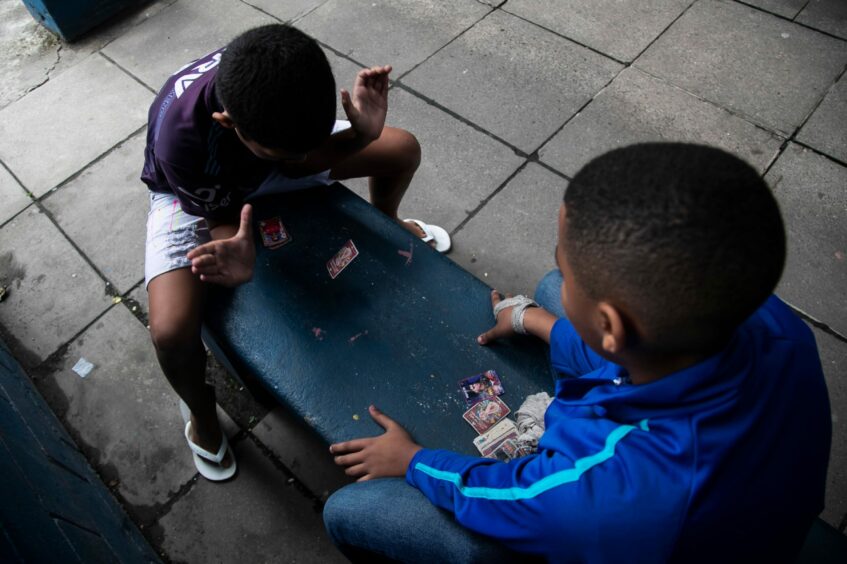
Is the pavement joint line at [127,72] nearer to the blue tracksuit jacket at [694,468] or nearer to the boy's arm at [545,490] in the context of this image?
the boy's arm at [545,490]

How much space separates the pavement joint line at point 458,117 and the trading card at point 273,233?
4.98ft

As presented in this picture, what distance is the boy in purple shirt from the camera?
1.58 meters

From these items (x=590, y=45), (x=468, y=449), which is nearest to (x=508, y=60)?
(x=590, y=45)

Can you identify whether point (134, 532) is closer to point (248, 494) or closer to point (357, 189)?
point (248, 494)

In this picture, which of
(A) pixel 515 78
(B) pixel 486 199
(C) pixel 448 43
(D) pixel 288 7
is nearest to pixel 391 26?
(C) pixel 448 43

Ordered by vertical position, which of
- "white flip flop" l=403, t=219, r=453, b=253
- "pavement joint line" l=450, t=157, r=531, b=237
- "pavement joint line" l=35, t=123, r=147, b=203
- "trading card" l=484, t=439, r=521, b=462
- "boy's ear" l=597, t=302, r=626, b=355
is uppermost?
"boy's ear" l=597, t=302, r=626, b=355

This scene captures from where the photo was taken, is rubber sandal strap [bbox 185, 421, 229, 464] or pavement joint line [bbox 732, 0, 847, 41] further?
pavement joint line [bbox 732, 0, 847, 41]

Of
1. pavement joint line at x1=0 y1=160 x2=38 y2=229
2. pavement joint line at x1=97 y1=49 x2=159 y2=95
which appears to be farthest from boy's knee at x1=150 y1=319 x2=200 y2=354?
pavement joint line at x1=97 y1=49 x2=159 y2=95

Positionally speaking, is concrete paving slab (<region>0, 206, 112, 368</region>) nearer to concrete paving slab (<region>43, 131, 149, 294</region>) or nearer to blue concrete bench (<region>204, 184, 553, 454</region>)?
concrete paving slab (<region>43, 131, 149, 294</region>)

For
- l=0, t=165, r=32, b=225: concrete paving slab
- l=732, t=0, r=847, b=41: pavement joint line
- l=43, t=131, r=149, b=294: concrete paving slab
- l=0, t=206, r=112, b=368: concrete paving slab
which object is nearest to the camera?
l=0, t=206, r=112, b=368: concrete paving slab

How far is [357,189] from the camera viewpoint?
301cm

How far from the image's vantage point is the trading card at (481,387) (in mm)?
1690

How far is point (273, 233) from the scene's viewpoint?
2047 millimetres

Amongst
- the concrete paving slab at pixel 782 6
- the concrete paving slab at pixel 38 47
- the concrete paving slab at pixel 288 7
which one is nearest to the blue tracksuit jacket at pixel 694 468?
the concrete paving slab at pixel 782 6
